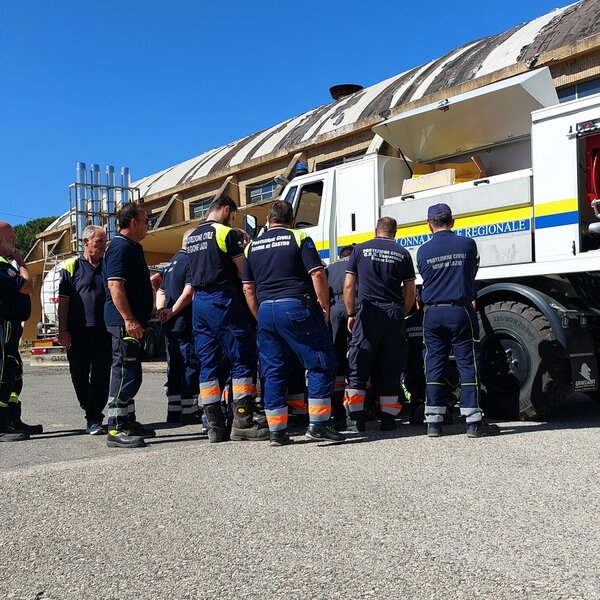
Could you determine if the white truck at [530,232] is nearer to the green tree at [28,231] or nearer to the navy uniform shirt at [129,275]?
the navy uniform shirt at [129,275]

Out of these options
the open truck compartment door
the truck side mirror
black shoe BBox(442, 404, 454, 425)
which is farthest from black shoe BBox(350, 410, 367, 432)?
the open truck compartment door

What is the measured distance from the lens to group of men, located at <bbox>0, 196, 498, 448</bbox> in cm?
505

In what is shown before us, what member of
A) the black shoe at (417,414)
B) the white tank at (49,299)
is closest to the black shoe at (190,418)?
the black shoe at (417,414)

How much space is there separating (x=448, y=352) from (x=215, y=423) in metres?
1.91

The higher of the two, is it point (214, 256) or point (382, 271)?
point (214, 256)

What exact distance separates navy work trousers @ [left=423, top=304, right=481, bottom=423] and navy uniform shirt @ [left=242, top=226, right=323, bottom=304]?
103 centimetres

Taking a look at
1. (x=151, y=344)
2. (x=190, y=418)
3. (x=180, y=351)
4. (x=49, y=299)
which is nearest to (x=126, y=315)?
(x=180, y=351)

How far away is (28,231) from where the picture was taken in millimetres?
57438

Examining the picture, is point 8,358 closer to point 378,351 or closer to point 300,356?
point 300,356

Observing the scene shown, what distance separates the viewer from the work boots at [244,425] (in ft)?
17.0

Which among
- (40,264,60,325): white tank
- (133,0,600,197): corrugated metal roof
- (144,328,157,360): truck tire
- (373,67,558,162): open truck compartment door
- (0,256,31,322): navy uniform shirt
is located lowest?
(144,328,157,360): truck tire

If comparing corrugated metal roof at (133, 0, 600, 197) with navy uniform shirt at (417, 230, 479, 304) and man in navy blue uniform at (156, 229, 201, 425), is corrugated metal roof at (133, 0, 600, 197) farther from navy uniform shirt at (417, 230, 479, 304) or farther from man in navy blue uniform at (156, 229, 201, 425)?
man in navy blue uniform at (156, 229, 201, 425)

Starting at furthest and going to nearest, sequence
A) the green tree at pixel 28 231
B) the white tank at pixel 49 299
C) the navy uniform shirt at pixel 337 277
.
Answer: the green tree at pixel 28 231 → the white tank at pixel 49 299 → the navy uniform shirt at pixel 337 277

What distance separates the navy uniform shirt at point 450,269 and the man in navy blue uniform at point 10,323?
336 centimetres
